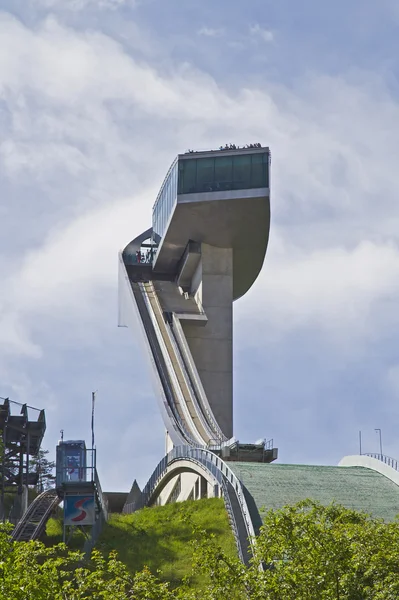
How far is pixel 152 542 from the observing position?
39.7m

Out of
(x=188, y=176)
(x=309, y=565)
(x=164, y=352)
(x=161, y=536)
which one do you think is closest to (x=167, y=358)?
(x=164, y=352)

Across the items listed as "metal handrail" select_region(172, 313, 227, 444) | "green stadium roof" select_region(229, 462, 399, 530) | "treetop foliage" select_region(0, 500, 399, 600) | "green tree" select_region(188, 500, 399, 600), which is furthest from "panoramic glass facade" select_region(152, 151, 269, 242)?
"treetop foliage" select_region(0, 500, 399, 600)

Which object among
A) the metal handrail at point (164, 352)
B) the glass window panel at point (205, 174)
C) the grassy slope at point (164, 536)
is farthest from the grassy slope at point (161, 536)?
the glass window panel at point (205, 174)

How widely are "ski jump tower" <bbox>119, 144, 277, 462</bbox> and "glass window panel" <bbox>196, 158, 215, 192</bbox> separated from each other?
5cm

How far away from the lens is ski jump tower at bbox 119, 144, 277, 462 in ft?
208

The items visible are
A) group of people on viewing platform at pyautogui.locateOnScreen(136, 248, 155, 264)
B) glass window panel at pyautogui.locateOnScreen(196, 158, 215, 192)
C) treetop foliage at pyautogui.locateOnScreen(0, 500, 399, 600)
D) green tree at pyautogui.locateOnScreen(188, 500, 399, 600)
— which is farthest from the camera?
group of people on viewing platform at pyautogui.locateOnScreen(136, 248, 155, 264)

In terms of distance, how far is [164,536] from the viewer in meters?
40.4

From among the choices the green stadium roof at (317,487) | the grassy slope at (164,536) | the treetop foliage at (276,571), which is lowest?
the treetop foliage at (276,571)

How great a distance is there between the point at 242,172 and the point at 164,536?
28694mm

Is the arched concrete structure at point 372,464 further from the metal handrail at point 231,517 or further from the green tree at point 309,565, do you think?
the green tree at point 309,565

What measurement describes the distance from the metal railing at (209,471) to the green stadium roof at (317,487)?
305 millimetres

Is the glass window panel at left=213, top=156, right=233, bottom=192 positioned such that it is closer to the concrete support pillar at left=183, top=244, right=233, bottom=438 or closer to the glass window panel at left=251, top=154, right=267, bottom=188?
the glass window panel at left=251, top=154, right=267, bottom=188

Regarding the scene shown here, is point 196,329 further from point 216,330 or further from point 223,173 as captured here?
point 223,173

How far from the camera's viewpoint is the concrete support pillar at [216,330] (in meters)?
65.1
